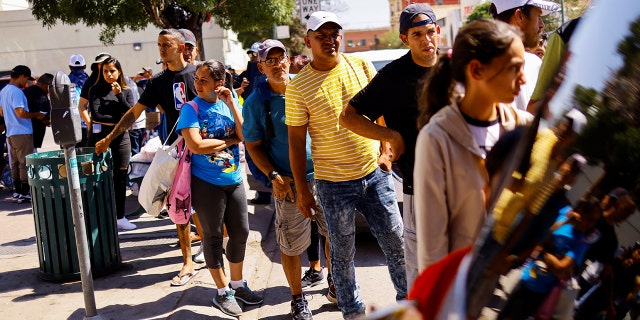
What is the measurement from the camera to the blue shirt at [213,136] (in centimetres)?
504

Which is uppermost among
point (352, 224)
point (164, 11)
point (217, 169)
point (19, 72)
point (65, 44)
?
point (164, 11)

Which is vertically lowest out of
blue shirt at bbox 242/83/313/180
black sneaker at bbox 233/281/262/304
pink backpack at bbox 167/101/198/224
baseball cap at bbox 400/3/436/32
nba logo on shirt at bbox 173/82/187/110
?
black sneaker at bbox 233/281/262/304

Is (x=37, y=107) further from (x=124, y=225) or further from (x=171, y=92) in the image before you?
(x=171, y=92)

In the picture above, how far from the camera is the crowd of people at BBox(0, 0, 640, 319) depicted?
138 cm

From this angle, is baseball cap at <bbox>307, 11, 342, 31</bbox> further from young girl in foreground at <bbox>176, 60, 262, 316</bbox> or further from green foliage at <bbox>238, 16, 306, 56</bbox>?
green foliage at <bbox>238, 16, 306, 56</bbox>

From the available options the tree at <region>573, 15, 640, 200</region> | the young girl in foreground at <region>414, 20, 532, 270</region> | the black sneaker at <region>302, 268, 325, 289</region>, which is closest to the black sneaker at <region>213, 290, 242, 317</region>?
the black sneaker at <region>302, 268, 325, 289</region>

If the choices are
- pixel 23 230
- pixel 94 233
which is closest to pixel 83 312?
pixel 94 233

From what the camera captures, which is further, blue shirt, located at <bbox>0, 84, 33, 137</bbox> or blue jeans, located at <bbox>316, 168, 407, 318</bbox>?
blue shirt, located at <bbox>0, 84, 33, 137</bbox>

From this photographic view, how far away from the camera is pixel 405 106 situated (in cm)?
374

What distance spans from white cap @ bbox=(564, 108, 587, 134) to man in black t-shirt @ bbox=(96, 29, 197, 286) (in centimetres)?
470

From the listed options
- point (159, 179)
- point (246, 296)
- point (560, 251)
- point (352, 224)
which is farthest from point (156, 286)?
point (560, 251)

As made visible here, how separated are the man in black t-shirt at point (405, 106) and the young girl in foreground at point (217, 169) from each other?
146 centimetres

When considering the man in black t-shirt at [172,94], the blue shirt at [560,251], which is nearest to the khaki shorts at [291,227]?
the man in black t-shirt at [172,94]

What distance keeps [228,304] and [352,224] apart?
1280 millimetres
